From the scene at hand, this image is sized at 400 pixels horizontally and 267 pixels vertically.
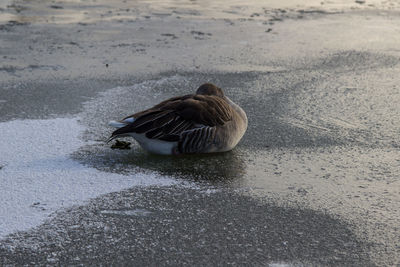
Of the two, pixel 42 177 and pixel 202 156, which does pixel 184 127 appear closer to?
pixel 202 156

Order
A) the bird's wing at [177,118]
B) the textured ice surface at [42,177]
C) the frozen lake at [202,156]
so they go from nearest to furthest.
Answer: the frozen lake at [202,156] < the textured ice surface at [42,177] < the bird's wing at [177,118]

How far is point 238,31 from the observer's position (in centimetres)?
929

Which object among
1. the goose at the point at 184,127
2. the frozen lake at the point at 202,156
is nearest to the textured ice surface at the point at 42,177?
the frozen lake at the point at 202,156

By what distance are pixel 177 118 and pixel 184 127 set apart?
9 centimetres

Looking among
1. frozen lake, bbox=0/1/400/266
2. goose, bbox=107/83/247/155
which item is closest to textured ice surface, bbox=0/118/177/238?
frozen lake, bbox=0/1/400/266

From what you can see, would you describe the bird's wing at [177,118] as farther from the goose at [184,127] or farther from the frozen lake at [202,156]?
the frozen lake at [202,156]

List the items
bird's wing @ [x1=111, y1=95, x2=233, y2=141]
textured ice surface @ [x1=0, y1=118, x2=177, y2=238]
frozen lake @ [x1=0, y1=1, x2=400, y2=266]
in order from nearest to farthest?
frozen lake @ [x1=0, y1=1, x2=400, y2=266] → textured ice surface @ [x1=0, y1=118, x2=177, y2=238] → bird's wing @ [x1=111, y1=95, x2=233, y2=141]

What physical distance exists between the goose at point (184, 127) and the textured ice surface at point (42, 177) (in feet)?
1.36

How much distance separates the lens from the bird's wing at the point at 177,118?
15.3 ft

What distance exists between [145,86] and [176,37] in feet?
7.66

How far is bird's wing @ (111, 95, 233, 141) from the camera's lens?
4.68 meters

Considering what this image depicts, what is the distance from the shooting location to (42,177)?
4.31 metres

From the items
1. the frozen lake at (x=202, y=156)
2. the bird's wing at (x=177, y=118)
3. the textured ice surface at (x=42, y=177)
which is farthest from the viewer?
the bird's wing at (x=177, y=118)

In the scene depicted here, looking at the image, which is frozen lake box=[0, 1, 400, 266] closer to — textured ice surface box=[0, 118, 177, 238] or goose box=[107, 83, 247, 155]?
textured ice surface box=[0, 118, 177, 238]
